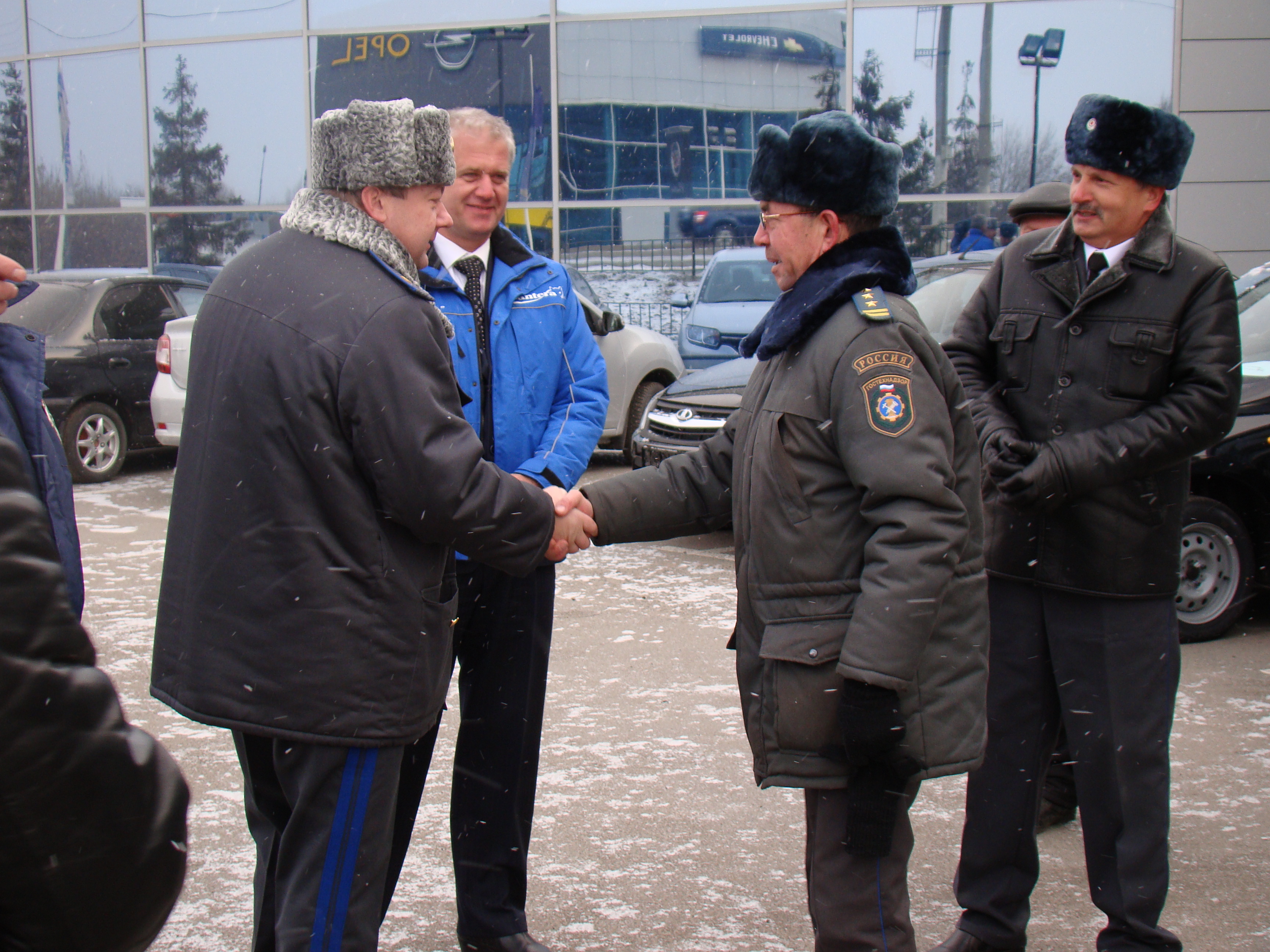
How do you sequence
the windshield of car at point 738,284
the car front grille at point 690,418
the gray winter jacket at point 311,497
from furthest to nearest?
the windshield of car at point 738,284, the car front grille at point 690,418, the gray winter jacket at point 311,497

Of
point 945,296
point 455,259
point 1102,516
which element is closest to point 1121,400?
point 1102,516

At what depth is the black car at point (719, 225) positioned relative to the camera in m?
15.4

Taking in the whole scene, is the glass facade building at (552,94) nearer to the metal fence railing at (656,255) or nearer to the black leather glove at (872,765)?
the metal fence railing at (656,255)

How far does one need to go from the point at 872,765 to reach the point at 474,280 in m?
1.60

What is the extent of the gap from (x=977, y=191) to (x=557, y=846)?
42.7ft

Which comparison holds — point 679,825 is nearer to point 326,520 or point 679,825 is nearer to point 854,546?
point 854,546

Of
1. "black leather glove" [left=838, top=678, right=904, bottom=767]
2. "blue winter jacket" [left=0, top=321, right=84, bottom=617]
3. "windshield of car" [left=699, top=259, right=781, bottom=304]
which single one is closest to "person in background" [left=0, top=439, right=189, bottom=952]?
"black leather glove" [left=838, top=678, right=904, bottom=767]

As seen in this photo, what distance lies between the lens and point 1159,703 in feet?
9.61

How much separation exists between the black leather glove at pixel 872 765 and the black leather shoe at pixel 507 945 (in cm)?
106

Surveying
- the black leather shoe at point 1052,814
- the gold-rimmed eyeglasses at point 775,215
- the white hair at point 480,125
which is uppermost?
the white hair at point 480,125

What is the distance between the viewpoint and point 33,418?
273 centimetres

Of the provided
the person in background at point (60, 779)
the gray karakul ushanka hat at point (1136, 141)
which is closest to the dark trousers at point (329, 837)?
the person in background at point (60, 779)

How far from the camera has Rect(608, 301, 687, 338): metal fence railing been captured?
1436 centimetres

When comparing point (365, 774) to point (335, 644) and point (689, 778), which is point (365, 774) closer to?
point (335, 644)
